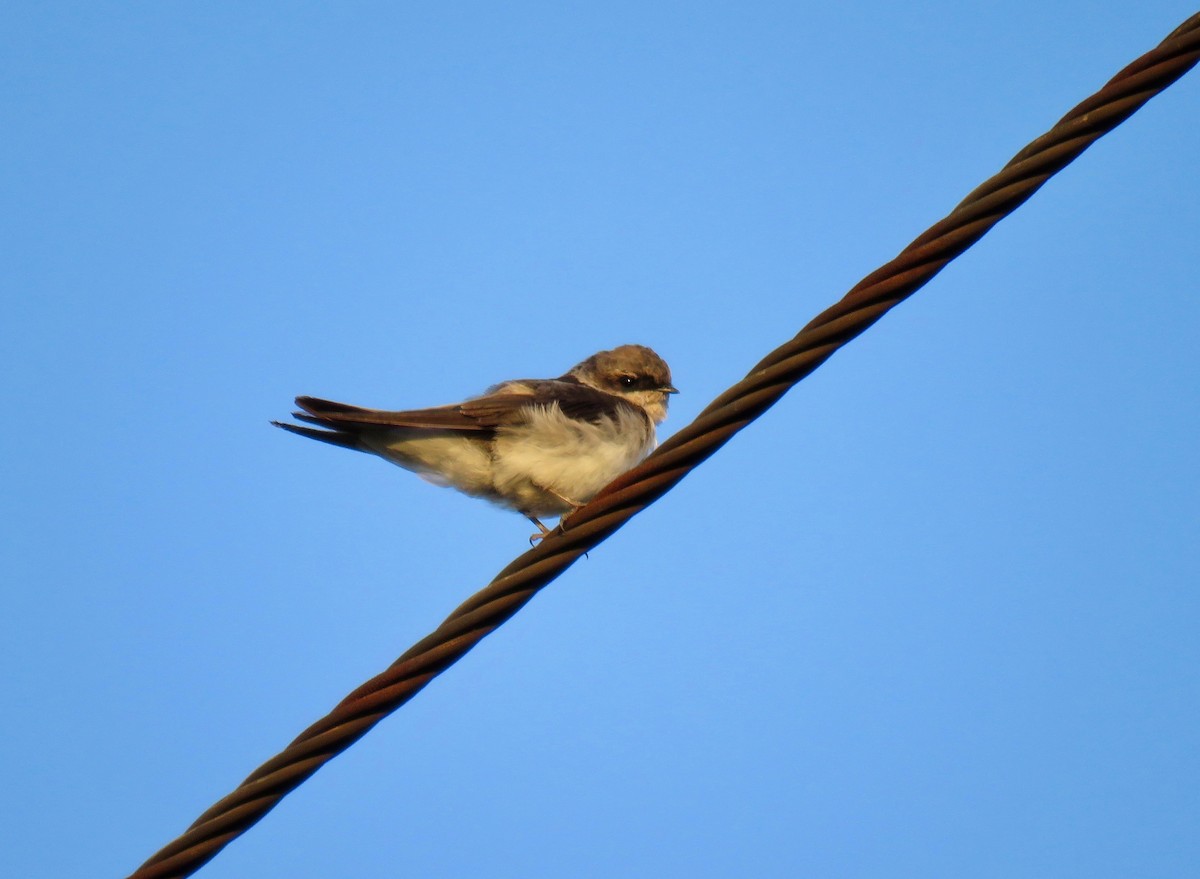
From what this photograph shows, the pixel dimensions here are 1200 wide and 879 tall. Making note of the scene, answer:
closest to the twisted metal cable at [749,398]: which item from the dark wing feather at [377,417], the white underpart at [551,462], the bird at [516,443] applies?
the dark wing feather at [377,417]

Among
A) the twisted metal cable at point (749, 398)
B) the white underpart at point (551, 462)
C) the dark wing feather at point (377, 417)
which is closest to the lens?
the twisted metal cable at point (749, 398)

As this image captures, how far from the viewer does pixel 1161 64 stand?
8.73ft

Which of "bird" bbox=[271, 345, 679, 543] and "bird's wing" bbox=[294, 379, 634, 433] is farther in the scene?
"bird" bbox=[271, 345, 679, 543]

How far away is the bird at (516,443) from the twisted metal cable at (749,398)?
2.43 meters

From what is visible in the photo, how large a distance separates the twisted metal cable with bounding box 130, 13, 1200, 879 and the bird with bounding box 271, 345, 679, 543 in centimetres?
243

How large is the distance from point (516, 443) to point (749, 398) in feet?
9.74

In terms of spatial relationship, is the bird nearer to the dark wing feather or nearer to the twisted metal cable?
the dark wing feather

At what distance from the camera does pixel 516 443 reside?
558cm

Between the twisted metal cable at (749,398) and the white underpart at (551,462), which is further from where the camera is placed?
the white underpart at (551,462)

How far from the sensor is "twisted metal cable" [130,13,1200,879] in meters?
2.56

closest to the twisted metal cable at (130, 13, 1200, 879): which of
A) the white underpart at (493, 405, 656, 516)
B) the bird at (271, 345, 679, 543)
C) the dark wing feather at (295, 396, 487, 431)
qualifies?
the dark wing feather at (295, 396, 487, 431)

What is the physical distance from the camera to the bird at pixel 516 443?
17.5 feet

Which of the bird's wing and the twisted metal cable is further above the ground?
the bird's wing

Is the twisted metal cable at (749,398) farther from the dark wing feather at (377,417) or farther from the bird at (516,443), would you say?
the bird at (516,443)
